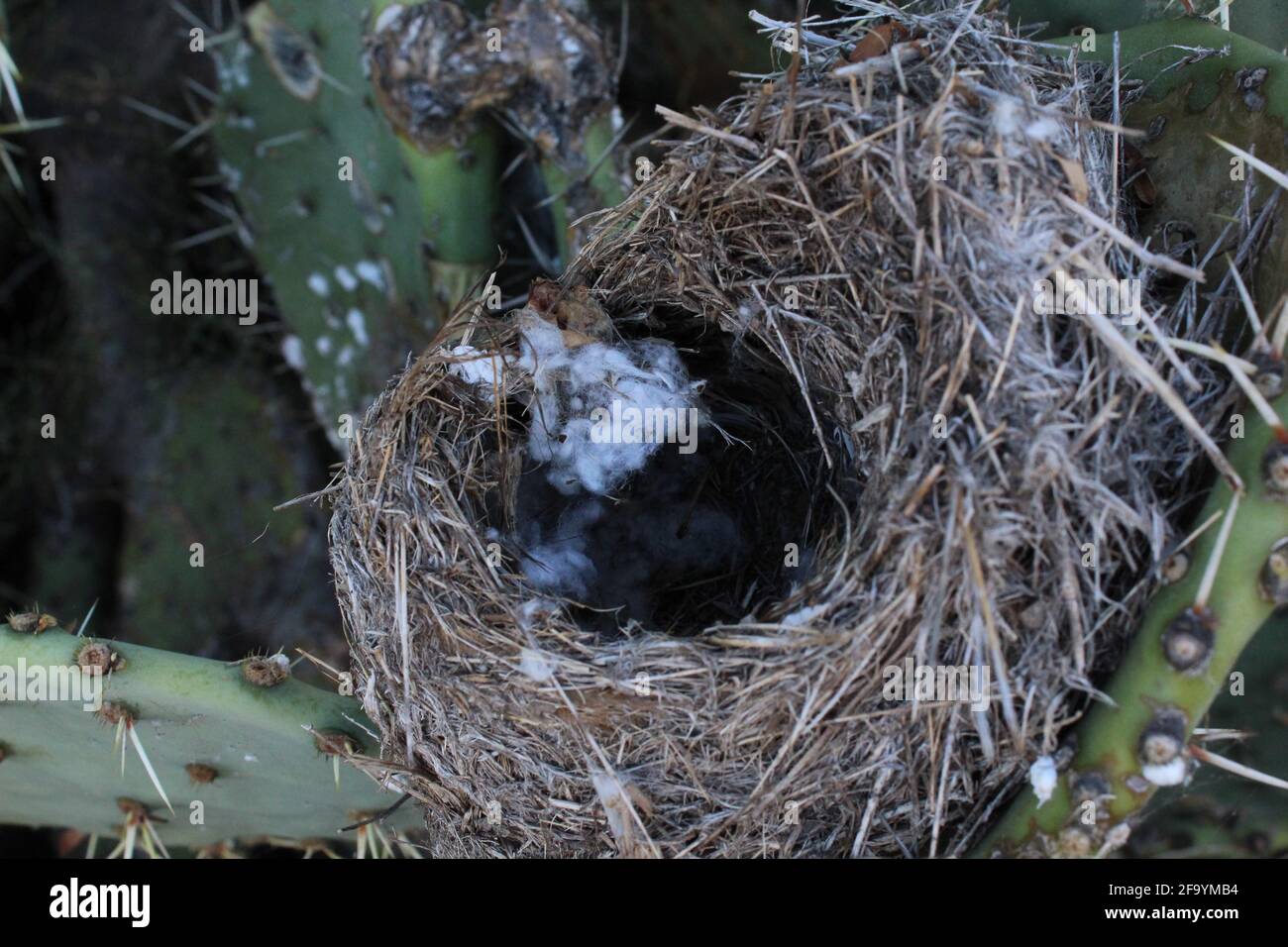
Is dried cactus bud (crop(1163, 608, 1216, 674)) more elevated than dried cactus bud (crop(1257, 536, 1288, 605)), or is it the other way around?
dried cactus bud (crop(1257, 536, 1288, 605))

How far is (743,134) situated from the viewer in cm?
129

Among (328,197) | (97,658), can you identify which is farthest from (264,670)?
(328,197)

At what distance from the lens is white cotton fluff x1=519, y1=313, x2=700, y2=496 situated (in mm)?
1501

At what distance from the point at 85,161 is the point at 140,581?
3.05ft

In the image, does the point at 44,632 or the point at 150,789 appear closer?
the point at 44,632

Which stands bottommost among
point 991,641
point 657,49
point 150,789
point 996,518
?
point 150,789

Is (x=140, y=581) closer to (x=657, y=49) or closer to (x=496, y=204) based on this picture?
(x=496, y=204)
